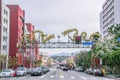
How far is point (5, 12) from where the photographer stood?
106m

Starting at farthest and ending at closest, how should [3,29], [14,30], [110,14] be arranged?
[110,14] → [14,30] → [3,29]

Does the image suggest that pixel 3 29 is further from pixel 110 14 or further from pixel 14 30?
pixel 110 14

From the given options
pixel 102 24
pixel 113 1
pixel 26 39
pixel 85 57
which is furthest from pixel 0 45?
pixel 102 24

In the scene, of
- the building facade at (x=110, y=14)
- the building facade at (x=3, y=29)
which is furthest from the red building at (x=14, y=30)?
the building facade at (x=110, y=14)

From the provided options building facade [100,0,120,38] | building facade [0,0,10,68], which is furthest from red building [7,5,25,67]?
building facade [100,0,120,38]

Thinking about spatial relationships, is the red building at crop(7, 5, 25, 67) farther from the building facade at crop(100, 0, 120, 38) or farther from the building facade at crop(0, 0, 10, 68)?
the building facade at crop(100, 0, 120, 38)

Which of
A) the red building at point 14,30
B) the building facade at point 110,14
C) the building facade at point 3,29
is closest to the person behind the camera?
the building facade at point 3,29

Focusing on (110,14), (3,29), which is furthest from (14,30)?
(110,14)

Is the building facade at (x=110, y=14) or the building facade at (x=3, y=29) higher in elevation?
the building facade at (x=110, y=14)

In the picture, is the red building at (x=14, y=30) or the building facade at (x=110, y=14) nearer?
the red building at (x=14, y=30)

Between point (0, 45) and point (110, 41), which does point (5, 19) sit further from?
point (110, 41)

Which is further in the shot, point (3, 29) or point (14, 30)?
point (14, 30)

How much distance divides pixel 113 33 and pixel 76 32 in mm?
9514

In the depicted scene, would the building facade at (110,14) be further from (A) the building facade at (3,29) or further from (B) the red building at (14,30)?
(A) the building facade at (3,29)
